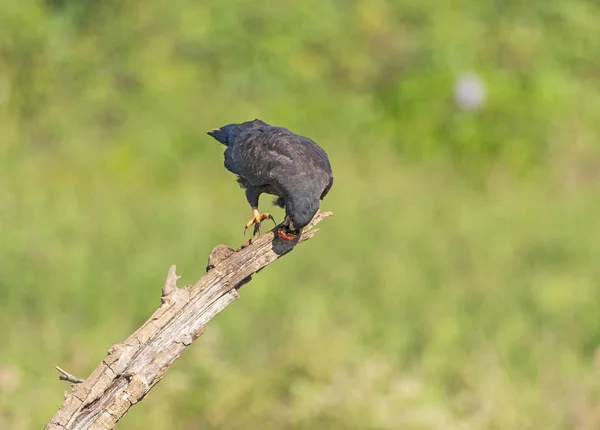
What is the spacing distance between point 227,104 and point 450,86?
223 centimetres

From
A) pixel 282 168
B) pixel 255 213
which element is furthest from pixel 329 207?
pixel 282 168

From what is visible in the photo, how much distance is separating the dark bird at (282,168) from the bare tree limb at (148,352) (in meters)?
0.36

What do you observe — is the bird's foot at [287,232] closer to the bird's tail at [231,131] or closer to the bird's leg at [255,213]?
the bird's leg at [255,213]

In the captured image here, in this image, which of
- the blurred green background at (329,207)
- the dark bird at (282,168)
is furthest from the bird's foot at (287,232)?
the blurred green background at (329,207)

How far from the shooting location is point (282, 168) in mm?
3518

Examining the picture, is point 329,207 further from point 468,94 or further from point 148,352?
point 148,352

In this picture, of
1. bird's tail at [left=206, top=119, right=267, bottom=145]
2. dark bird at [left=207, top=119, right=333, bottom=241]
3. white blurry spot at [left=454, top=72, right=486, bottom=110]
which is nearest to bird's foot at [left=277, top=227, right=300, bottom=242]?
dark bird at [left=207, top=119, right=333, bottom=241]

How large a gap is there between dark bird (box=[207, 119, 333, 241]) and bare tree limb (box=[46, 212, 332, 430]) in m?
0.36

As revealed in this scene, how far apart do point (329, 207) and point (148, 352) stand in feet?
15.9

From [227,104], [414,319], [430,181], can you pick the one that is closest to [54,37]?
[227,104]

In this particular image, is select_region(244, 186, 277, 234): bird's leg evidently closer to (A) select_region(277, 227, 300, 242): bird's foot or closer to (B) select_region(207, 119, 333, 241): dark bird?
(B) select_region(207, 119, 333, 241): dark bird

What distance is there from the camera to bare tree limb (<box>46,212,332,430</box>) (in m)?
2.62

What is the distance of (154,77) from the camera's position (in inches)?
361

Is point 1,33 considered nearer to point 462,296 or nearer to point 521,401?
point 462,296
